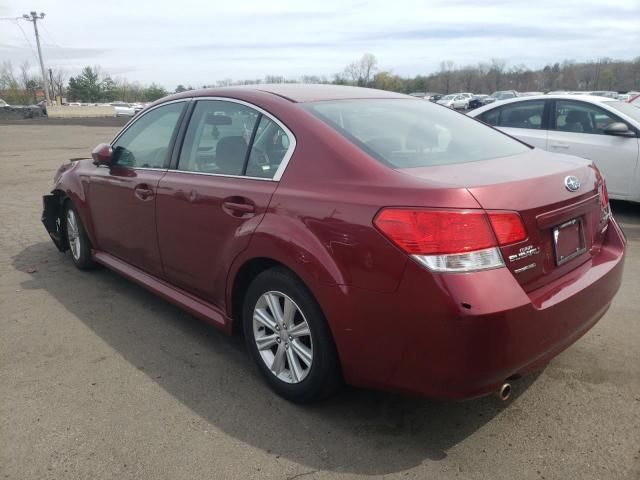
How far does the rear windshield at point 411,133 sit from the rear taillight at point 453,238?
434 millimetres

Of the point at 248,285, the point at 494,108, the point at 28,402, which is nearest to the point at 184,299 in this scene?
the point at 248,285

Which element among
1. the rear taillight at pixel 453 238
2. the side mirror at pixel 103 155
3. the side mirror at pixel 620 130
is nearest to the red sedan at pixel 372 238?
the rear taillight at pixel 453 238

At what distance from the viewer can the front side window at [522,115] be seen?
24.2ft

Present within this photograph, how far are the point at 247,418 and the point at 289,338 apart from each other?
458mm

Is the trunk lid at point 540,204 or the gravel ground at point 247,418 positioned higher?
the trunk lid at point 540,204

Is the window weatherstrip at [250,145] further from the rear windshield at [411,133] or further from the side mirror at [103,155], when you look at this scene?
the side mirror at [103,155]

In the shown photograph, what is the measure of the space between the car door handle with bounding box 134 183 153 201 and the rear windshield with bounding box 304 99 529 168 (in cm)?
136

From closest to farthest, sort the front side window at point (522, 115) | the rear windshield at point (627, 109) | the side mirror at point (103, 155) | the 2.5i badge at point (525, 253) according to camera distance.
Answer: the 2.5i badge at point (525, 253) → the side mirror at point (103, 155) → the rear windshield at point (627, 109) → the front side window at point (522, 115)

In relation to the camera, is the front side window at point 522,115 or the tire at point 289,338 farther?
the front side window at point 522,115

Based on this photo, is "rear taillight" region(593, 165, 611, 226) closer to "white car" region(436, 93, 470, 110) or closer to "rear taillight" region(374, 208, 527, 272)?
"rear taillight" region(374, 208, 527, 272)

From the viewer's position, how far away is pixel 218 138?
11.1ft

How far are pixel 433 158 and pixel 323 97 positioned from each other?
86 cm

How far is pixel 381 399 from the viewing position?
295 cm

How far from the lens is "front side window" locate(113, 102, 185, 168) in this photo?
3783mm
